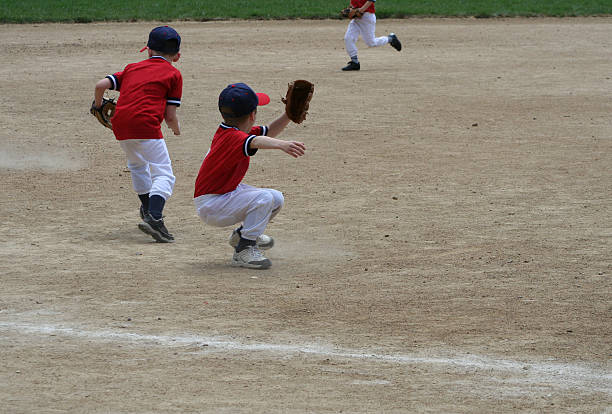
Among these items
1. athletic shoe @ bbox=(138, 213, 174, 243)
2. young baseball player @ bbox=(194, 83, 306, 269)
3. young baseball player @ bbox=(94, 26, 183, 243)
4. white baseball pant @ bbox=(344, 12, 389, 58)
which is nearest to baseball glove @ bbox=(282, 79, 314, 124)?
young baseball player @ bbox=(194, 83, 306, 269)

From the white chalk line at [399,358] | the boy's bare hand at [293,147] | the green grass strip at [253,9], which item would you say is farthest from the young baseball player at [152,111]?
the green grass strip at [253,9]

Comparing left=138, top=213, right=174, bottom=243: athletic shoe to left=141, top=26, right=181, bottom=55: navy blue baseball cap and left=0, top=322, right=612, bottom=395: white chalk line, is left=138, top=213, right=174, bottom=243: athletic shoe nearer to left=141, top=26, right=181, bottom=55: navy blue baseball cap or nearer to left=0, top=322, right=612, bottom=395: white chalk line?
left=141, top=26, right=181, bottom=55: navy blue baseball cap

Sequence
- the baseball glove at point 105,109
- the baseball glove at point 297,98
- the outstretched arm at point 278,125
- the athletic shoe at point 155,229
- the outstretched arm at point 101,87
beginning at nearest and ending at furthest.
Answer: the baseball glove at point 297,98 < the outstretched arm at point 278,125 < the athletic shoe at point 155,229 < the outstretched arm at point 101,87 < the baseball glove at point 105,109

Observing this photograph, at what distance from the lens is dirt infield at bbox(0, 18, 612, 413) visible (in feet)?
15.5

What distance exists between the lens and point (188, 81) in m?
15.9

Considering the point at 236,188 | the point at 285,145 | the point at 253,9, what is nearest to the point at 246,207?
the point at 236,188

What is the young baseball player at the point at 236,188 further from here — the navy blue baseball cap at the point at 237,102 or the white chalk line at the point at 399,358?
the white chalk line at the point at 399,358

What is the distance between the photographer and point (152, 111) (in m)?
7.64

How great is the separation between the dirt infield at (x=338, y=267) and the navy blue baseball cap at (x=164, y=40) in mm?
1511

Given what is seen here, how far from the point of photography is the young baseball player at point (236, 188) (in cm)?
675

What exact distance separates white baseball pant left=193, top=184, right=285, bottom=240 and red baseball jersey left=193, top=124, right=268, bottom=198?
0.22 feet

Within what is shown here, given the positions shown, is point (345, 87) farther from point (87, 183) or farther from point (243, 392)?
point (243, 392)

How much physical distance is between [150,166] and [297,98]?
1.58 m

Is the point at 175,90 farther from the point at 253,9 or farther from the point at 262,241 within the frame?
the point at 253,9
